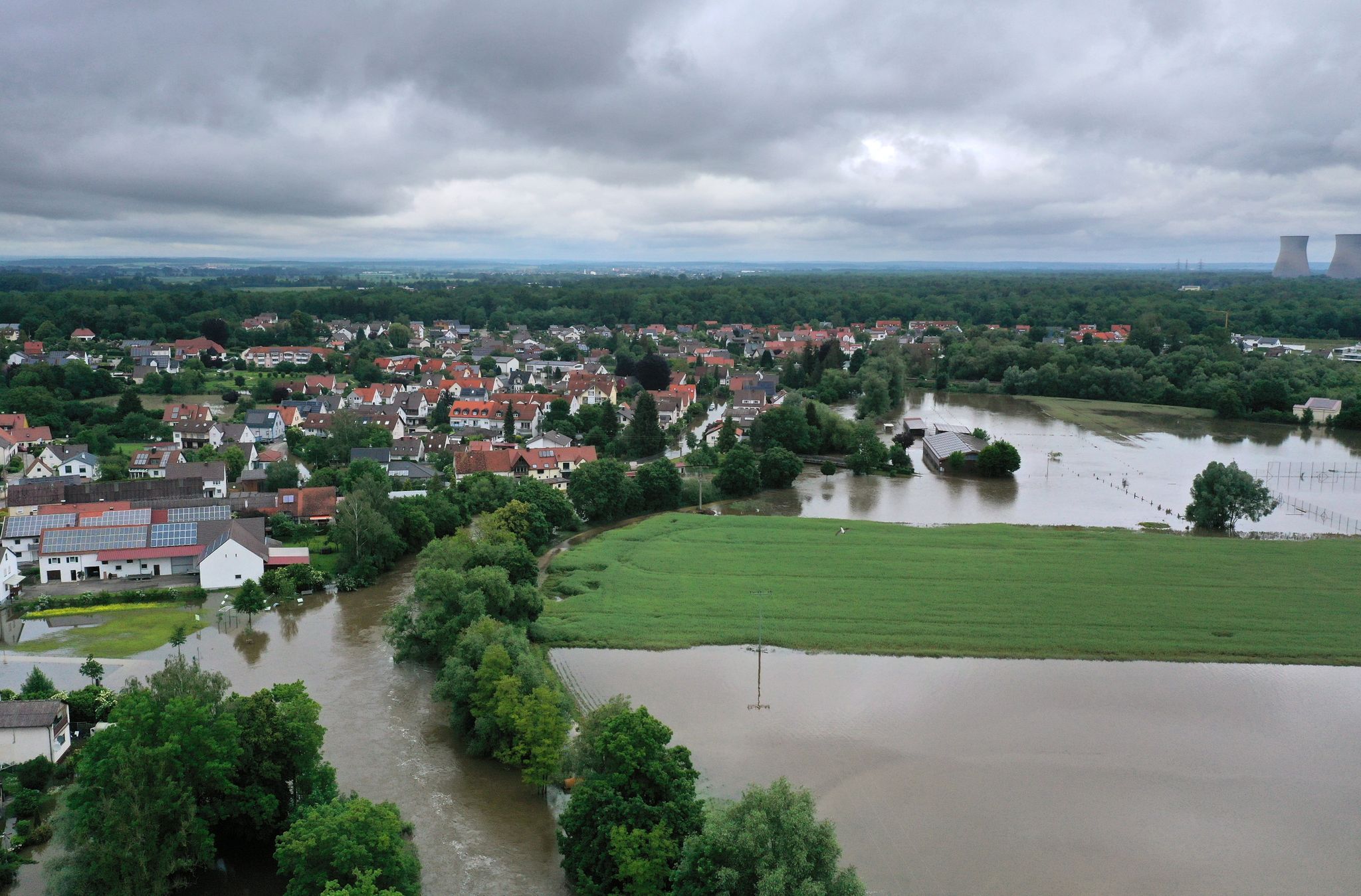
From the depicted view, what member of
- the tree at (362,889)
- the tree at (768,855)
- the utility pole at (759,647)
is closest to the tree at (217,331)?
the utility pole at (759,647)

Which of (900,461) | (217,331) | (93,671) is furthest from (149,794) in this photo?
(217,331)

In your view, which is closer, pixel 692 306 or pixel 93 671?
pixel 93 671

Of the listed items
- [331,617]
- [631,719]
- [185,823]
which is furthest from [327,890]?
[331,617]

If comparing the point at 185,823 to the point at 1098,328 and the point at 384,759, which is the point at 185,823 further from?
the point at 1098,328

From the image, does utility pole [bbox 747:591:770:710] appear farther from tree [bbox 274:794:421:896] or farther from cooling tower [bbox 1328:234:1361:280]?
cooling tower [bbox 1328:234:1361:280]

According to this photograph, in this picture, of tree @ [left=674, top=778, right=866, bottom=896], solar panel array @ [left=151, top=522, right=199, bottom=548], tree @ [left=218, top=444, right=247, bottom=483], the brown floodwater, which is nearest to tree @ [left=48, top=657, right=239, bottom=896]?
the brown floodwater

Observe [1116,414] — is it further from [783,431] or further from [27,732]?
[27,732]
